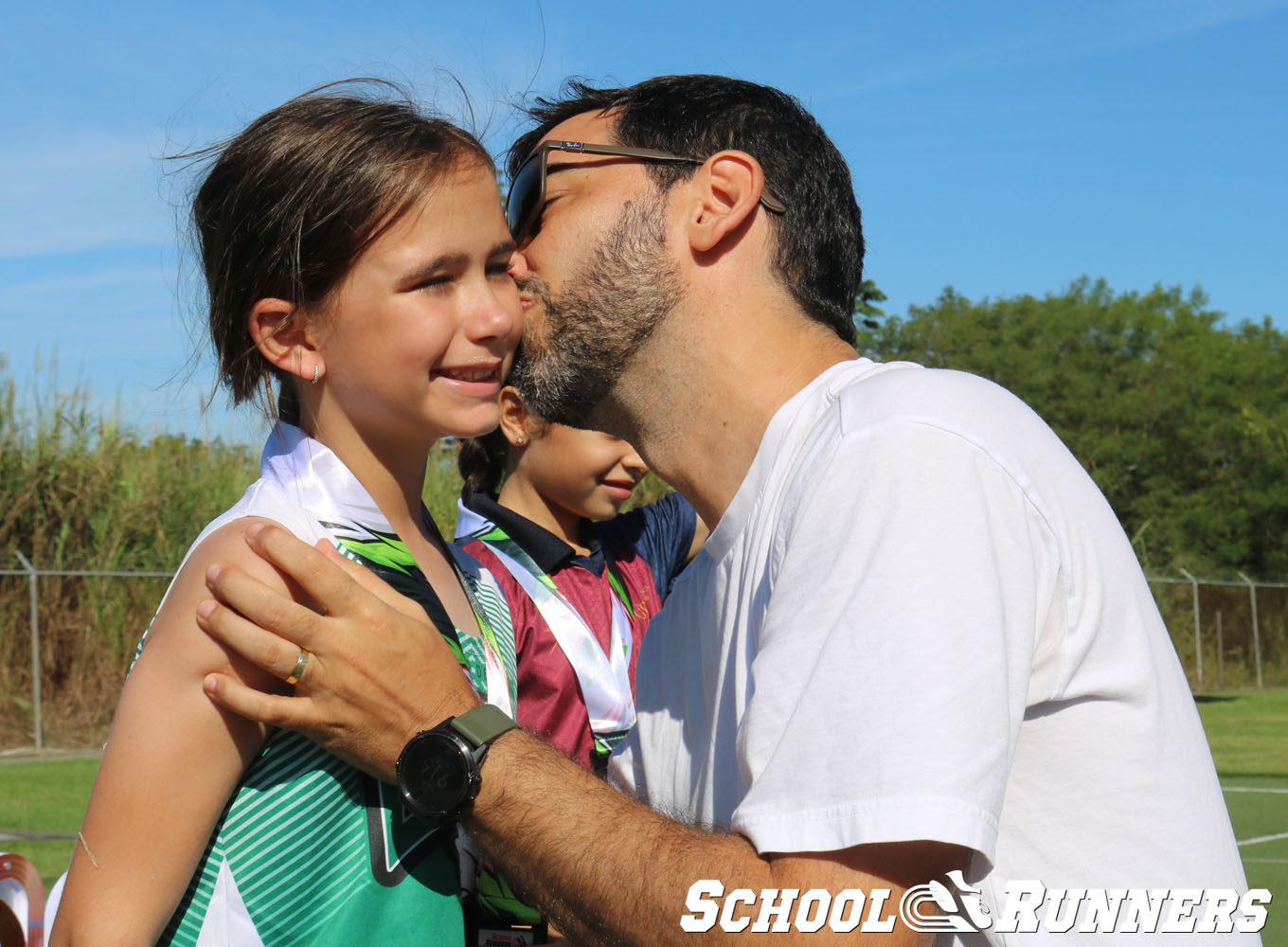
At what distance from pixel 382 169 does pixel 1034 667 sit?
1.41m

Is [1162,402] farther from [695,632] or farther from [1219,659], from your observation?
[695,632]

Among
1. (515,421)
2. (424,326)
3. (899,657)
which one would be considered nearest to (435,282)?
Answer: (424,326)

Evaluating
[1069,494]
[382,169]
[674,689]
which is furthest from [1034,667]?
[382,169]

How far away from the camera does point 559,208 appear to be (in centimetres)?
287

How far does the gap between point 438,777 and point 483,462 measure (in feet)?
10.9

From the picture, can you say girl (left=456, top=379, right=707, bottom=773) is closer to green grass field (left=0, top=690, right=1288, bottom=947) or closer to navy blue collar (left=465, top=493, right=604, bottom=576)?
navy blue collar (left=465, top=493, right=604, bottom=576)

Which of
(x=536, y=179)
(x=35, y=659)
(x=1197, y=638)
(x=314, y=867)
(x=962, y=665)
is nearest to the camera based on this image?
(x=962, y=665)

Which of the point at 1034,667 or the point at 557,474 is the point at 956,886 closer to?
the point at 1034,667

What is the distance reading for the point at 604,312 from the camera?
2.71 metres

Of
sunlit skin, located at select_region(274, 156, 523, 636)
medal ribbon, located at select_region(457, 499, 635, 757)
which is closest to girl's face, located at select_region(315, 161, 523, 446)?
sunlit skin, located at select_region(274, 156, 523, 636)

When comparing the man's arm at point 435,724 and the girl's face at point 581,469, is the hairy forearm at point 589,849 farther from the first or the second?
the girl's face at point 581,469

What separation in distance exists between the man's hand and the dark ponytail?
3105 mm

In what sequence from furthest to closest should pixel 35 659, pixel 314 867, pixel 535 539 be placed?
pixel 35 659
pixel 535 539
pixel 314 867

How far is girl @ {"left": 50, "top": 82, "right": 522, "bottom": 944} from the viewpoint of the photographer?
1.89 meters
